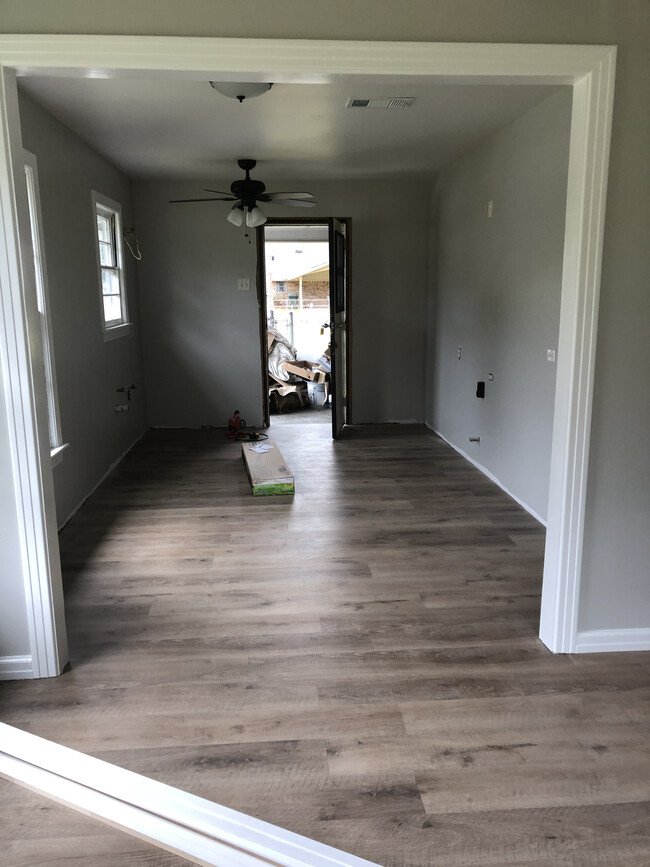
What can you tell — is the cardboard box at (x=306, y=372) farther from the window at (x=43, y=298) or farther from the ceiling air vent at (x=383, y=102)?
the ceiling air vent at (x=383, y=102)

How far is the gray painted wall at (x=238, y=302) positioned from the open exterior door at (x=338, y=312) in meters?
0.23

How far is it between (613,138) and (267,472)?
3.19 metres

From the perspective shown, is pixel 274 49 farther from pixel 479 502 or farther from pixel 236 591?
pixel 479 502

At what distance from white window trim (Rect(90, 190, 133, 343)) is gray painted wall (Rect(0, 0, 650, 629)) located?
3.05 meters

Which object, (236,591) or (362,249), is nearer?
(236,591)

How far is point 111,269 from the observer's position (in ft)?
18.7

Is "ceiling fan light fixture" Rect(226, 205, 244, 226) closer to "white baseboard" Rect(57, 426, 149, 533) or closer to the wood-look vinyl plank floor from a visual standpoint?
"white baseboard" Rect(57, 426, 149, 533)

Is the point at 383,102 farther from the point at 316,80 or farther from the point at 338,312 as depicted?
the point at 338,312

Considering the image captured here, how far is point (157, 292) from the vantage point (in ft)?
21.7

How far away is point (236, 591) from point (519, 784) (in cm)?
160

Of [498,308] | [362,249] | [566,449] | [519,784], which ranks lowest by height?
[519,784]

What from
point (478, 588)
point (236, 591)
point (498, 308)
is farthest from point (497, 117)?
point (236, 591)

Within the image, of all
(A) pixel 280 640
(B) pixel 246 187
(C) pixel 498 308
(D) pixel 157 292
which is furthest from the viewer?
(D) pixel 157 292

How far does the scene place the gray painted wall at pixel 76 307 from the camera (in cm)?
398
